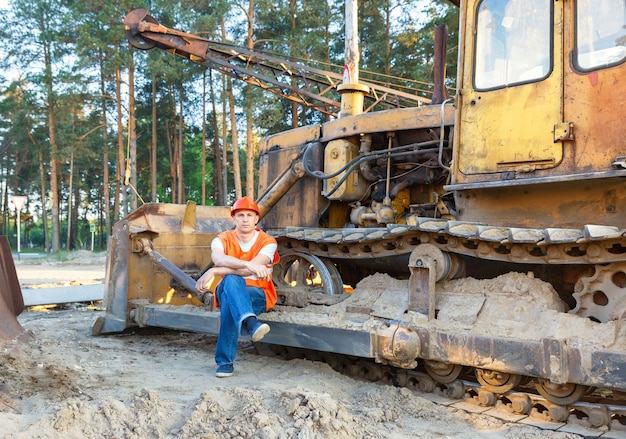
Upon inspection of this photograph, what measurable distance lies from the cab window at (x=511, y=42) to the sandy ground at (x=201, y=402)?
229 centimetres

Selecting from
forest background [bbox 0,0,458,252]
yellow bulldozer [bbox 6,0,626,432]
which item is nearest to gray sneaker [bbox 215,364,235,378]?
yellow bulldozer [bbox 6,0,626,432]

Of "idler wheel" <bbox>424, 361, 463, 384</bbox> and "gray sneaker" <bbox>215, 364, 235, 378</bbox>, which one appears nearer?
"idler wheel" <bbox>424, 361, 463, 384</bbox>

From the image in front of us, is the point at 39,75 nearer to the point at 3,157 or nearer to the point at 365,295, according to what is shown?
the point at 3,157

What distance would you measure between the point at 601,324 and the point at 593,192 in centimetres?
87

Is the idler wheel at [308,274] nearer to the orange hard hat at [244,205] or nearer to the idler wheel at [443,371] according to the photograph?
the orange hard hat at [244,205]

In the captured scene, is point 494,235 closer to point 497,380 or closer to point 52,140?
point 497,380

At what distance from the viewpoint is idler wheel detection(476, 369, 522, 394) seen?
12.7 ft

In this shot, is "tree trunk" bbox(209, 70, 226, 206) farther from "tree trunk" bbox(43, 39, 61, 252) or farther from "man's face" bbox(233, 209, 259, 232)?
"man's face" bbox(233, 209, 259, 232)

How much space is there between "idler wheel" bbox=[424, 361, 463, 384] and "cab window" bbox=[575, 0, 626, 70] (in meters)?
2.17

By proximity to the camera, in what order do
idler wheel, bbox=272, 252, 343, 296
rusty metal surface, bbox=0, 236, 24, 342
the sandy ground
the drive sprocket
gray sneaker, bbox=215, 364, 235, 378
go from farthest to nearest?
idler wheel, bbox=272, 252, 343, 296
rusty metal surface, bbox=0, 236, 24, 342
gray sneaker, bbox=215, 364, 235, 378
the drive sprocket
the sandy ground

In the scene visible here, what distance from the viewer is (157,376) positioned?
15.6ft

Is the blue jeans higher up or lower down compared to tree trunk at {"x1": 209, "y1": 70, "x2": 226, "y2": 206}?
lower down

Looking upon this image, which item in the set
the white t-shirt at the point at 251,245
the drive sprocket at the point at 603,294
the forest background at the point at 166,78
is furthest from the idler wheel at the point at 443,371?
the forest background at the point at 166,78

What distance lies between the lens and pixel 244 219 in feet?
15.6
